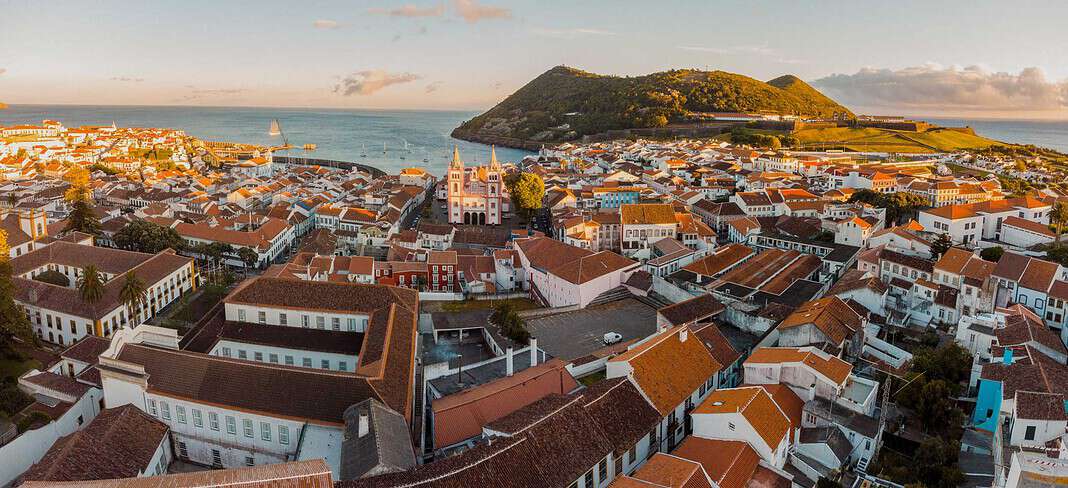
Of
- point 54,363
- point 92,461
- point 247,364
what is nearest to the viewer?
point 92,461

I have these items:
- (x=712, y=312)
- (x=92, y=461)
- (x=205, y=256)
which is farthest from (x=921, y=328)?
(x=205, y=256)

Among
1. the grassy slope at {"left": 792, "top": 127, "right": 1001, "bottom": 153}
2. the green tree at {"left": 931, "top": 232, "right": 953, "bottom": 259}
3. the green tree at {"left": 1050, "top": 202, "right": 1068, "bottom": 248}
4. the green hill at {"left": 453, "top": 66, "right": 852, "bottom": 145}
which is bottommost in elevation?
the green tree at {"left": 931, "top": 232, "right": 953, "bottom": 259}

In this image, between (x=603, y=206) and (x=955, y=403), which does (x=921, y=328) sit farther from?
(x=603, y=206)

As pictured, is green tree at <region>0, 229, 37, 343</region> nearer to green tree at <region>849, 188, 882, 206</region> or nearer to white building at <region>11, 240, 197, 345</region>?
white building at <region>11, 240, 197, 345</region>

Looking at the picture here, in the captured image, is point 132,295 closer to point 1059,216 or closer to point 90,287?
point 90,287

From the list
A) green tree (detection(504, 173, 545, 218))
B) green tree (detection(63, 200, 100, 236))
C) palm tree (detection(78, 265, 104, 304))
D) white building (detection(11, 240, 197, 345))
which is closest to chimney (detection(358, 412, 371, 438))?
white building (detection(11, 240, 197, 345))

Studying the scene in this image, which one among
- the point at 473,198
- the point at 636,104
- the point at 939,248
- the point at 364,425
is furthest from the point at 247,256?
the point at 636,104
